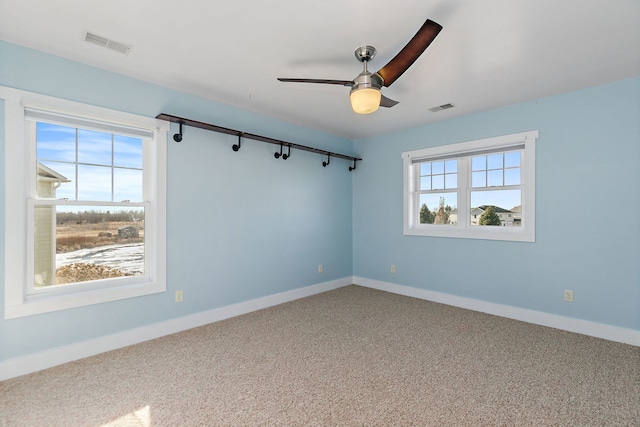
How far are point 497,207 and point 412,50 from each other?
261 cm

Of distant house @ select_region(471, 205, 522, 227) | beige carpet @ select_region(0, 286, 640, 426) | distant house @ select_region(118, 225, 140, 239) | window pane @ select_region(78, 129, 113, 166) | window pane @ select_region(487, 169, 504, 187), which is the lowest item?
beige carpet @ select_region(0, 286, 640, 426)

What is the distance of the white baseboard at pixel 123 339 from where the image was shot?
2.22 m

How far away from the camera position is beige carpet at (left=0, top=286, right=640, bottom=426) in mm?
1782

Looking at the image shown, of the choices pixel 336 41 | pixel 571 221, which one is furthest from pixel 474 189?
pixel 336 41

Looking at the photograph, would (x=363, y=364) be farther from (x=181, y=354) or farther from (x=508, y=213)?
(x=508, y=213)

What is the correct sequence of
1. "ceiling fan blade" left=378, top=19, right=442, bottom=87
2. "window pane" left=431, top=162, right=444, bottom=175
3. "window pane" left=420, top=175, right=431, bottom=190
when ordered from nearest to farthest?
"ceiling fan blade" left=378, top=19, right=442, bottom=87
"window pane" left=431, top=162, right=444, bottom=175
"window pane" left=420, top=175, right=431, bottom=190

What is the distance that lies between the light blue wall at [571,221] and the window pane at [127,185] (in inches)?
140

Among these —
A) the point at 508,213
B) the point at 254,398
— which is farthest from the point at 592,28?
the point at 254,398

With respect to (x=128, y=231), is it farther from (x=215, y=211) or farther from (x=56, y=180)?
(x=215, y=211)

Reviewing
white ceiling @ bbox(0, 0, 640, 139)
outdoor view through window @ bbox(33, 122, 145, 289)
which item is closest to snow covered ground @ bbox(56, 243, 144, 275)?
outdoor view through window @ bbox(33, 122, 145, 289)

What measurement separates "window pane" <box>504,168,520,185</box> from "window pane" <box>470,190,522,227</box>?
0.35 ft

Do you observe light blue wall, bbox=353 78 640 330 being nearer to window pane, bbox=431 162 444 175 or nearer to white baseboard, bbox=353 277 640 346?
white baseboard, bbox=353 277 640 346

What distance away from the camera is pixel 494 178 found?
367 centimetres

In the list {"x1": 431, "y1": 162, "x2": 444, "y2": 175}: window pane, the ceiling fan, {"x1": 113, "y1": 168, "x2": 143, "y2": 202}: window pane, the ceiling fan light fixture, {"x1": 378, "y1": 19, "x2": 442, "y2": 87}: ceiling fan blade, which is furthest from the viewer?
{"x1": 431, "y1": 162, "x2": 444, "y2": 175}: window pane
